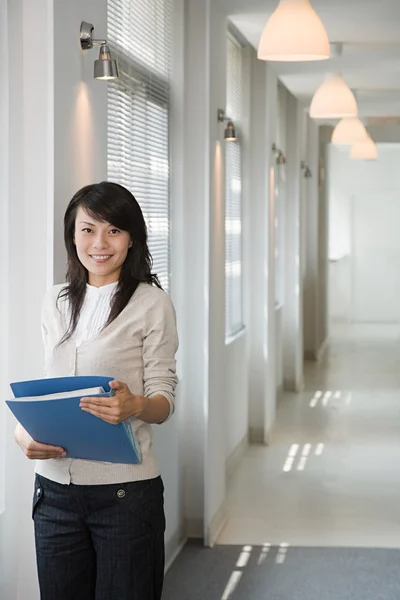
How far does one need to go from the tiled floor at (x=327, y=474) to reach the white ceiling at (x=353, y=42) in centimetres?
297

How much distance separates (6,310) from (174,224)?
2.33 meters

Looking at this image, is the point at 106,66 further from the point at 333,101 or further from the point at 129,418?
the point at 333,101

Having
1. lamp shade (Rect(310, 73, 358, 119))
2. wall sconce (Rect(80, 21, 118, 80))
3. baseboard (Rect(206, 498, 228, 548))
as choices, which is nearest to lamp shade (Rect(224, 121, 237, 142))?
lamp shade (Rect(310, 73, 358, 119))

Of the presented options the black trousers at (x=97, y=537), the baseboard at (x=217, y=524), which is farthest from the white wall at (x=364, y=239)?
the black trousers at (x=97, y=537)

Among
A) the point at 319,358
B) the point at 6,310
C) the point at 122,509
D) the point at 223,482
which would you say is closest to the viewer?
the point at 122,509

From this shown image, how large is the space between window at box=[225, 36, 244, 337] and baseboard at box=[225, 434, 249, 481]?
84 cm

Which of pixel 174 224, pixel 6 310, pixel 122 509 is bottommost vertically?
pixel 122 509

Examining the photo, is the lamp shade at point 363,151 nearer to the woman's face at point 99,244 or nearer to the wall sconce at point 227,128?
the wall sconce at point 227,128

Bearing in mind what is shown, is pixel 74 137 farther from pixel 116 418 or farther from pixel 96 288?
pixel 116 418

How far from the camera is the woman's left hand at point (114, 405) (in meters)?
2.26

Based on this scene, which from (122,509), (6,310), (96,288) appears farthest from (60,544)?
(6,310)

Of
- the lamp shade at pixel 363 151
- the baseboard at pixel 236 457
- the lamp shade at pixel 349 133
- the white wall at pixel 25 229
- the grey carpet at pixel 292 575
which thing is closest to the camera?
the white wall at pixel 25 229

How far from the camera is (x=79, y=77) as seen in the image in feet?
10.8

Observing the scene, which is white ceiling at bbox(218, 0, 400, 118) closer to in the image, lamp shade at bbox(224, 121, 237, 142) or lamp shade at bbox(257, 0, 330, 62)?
lamp shade at bbox(224, 121, 237, 142)
